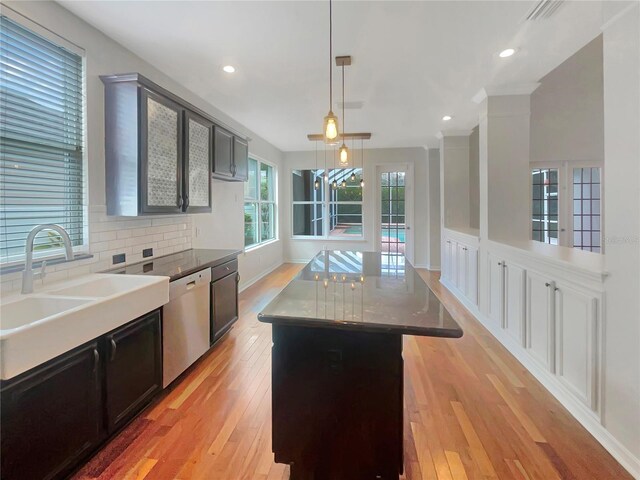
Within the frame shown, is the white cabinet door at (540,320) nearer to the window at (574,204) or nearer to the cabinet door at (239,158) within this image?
the cabinet door at (239,158)

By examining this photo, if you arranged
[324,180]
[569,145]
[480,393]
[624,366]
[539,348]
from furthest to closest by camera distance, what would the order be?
[324,180], [569,145], [539,348], [480,393], [624,366]

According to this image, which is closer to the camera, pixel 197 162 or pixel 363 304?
pixel 363 304

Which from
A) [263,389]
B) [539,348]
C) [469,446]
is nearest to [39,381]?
[263,389]

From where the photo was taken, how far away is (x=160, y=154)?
252cm

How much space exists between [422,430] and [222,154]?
316 centimetres

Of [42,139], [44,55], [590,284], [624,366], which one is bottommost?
[624,366]

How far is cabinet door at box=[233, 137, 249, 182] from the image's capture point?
387 cm

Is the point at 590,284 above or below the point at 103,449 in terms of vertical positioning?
above

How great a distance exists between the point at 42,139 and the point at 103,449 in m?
1.89

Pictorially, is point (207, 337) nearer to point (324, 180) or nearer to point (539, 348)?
point (539, 348)

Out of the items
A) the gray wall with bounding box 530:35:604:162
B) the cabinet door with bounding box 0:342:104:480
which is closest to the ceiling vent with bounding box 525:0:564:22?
the cabinet door with bounding box 0:342:104:480

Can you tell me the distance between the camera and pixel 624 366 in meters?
1.66

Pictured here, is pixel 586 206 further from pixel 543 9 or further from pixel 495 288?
pixel 543 9

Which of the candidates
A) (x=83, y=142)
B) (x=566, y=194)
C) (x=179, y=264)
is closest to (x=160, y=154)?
(x=83, y=142)
